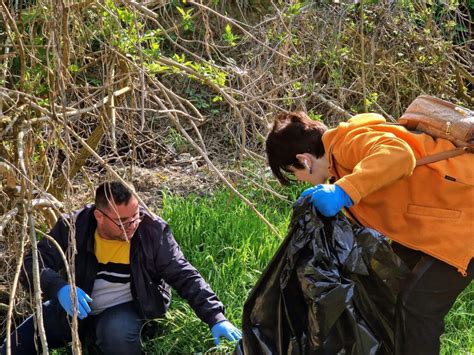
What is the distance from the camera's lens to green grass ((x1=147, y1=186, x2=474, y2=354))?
13.3 feet

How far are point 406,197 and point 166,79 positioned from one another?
397 centimetres

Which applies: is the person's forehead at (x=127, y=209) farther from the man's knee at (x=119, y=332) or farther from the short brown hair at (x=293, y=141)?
the short brown hair at (x=293, y=141)

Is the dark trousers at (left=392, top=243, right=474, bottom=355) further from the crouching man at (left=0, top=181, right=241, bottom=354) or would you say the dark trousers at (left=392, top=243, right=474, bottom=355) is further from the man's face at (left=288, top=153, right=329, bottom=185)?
the crouching man at (left=0, top=181, right=241, bottom=354)

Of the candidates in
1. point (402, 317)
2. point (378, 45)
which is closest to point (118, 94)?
point (402, 317)

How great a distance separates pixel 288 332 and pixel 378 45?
10.5ft

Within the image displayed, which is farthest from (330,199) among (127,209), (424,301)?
(127,209)

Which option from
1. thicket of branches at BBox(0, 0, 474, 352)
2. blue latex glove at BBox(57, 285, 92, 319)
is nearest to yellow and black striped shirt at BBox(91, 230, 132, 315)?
blue latex glove at BBox(57, 285, 92, 319)

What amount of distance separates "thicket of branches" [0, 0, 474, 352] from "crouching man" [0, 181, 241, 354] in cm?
15

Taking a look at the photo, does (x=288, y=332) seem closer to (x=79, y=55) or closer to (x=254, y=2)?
(x=79, y=55)

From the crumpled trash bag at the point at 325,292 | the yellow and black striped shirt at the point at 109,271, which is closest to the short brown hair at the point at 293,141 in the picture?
the crumpled trash bag at the point at 325,292

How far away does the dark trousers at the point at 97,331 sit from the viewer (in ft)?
12.9

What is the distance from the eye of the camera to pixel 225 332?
375 cm

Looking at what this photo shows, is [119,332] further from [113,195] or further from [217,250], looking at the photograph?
[217,250]

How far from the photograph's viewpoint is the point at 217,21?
6.80m
